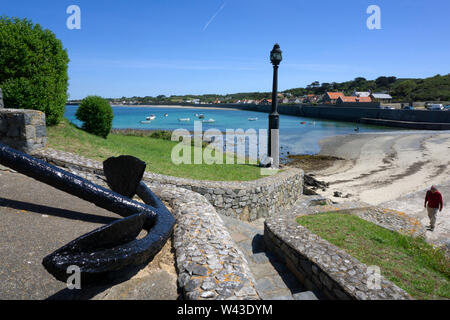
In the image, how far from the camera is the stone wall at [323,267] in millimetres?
3488

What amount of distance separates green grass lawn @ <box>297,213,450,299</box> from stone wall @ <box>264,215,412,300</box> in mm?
493

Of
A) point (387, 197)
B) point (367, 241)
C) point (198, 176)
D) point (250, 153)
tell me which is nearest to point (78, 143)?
point (198, 176)

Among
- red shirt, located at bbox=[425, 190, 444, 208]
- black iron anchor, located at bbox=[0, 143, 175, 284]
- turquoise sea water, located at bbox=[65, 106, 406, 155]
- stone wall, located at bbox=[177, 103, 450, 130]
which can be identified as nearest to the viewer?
black iron anchor, located at bbox=[0, 143, 175, 284]

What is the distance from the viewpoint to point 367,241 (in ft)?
17.8

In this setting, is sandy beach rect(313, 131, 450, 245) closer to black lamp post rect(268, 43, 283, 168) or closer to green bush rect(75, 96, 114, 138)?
black lamp post rect(268, 43, 283, 168)

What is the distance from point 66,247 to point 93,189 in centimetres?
160

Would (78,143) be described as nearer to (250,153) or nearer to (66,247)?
(66,247)

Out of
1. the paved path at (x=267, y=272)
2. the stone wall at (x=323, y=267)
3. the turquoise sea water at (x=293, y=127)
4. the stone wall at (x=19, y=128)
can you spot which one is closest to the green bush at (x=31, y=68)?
the stone wall at (x=19, y=128)

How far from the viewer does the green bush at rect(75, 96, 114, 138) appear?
45.2ft

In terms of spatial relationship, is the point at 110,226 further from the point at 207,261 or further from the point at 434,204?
the point at 434,204

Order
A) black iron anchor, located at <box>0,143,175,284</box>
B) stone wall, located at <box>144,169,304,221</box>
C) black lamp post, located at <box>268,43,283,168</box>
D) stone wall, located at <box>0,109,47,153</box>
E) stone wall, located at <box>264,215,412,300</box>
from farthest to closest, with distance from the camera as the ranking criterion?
black lamp post, located at <box>268,43,283,168</box> → stone wall, located at <box>144,169,304,221</box> → stone wall, located at <box>0,109,47,153</box> → stone wall, located at <box>264,215,412,300</box> → black iron anchor, located at <box>0,143,175,284</box>

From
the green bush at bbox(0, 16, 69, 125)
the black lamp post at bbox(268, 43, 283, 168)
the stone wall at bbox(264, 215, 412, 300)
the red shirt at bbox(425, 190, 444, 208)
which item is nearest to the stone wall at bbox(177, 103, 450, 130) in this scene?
the red shirt at bbox(425, 190, 444, 208)

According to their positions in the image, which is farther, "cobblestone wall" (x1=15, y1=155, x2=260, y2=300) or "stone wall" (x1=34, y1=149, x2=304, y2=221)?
"stone wall" (x1=34, y1=149, x2=304, y2=221)

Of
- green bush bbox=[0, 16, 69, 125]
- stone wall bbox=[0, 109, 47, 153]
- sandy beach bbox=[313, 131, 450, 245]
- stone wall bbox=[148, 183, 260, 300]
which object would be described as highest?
green bush bbox=[0, 16, 69, 125]
